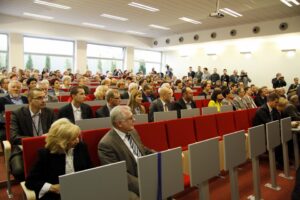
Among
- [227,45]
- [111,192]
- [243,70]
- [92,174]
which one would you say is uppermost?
[227,45]

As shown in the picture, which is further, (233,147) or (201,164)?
(233,147)

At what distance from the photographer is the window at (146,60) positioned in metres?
18.4

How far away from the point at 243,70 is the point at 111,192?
47.7 feet

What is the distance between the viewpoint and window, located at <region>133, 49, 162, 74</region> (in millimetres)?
18391

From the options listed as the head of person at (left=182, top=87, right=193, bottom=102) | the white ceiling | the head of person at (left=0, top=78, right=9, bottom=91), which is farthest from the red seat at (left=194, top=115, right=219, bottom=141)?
the white ceiling

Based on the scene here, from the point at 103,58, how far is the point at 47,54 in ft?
11.6

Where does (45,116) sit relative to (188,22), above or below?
below

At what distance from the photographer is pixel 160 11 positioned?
411 inches

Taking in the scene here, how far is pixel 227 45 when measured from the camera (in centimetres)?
1577

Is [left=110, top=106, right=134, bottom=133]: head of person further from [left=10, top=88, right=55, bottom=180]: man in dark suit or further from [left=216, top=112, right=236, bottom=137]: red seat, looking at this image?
[left=216, top=112, right=236, bottom=137]: red seat

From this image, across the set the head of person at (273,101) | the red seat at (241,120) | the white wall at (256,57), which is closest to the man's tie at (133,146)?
the red seat at (241,120)

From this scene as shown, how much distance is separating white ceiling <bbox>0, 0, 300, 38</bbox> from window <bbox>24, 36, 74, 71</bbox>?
5.16 feet

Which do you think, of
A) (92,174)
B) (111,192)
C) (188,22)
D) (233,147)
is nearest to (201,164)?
(233,147)

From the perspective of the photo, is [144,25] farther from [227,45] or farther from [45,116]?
[45,116]
